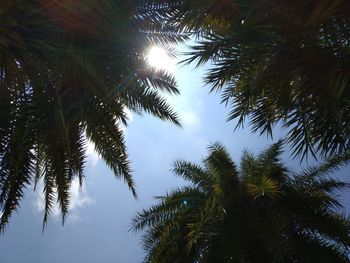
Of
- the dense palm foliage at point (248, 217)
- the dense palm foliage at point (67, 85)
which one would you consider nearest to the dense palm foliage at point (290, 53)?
the dense palm foliage at point (67, 85)

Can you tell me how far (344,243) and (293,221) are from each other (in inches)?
70.0

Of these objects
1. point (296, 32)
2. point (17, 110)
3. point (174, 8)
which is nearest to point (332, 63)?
point (296, 32)

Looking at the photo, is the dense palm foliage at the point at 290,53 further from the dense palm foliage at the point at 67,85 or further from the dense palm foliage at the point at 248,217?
the dense palm foliage at the point at 248,217

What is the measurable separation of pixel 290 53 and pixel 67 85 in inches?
200

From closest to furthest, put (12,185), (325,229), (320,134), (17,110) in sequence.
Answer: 1. (320,134)
2. (17,110)
3. (12,185)
4. (325,229)

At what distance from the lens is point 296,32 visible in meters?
8.31

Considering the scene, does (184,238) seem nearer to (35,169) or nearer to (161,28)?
(35,169)

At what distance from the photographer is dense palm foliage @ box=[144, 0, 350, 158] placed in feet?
26.6

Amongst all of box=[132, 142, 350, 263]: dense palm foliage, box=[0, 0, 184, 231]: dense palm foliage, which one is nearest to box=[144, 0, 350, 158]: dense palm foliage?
box=[0, 0, 184, 231]: dense palm foliage

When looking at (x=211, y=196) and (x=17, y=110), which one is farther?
(x=211, y=196)

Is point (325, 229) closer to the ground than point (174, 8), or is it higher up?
closer to the ground

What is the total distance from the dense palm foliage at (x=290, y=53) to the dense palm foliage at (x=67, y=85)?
1.45m

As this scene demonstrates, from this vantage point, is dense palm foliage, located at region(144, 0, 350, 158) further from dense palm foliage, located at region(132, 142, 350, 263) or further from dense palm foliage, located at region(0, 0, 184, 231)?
dense palm foliage, located at region(132, 142, 350, 263)

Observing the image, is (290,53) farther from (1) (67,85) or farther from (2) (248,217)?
(2) (248,217)
